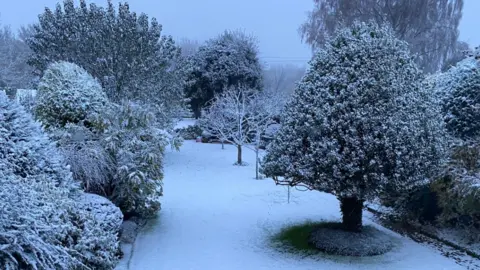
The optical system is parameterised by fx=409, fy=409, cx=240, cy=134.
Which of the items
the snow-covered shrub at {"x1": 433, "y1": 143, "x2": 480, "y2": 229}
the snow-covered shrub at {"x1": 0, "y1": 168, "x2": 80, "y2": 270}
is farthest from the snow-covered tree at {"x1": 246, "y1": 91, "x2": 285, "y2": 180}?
the snow-covered shrub at {"x1": 0, "y1": 168, "x2": 80, "y2": 270}

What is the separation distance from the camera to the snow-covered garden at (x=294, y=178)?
402 centimetres

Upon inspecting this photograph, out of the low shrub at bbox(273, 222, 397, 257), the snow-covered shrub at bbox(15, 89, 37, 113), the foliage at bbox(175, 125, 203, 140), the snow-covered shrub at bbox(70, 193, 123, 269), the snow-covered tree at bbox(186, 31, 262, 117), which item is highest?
the snow-covered tree at bbox(186, 31, 262, 117)

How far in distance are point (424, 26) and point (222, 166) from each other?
13231 mm

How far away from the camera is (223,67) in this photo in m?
22.0

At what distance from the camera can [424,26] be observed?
20297mm

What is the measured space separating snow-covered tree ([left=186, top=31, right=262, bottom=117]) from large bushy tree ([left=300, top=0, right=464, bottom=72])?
3.70 meters

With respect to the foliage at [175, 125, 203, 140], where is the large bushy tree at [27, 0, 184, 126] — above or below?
above

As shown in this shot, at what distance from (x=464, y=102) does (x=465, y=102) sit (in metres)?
0.02

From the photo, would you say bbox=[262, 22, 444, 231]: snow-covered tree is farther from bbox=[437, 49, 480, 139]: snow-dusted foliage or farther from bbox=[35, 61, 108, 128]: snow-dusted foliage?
bbox=[35, 61, 108, 128]: snow-dusted foliage

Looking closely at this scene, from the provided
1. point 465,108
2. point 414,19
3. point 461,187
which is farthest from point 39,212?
point 414,19

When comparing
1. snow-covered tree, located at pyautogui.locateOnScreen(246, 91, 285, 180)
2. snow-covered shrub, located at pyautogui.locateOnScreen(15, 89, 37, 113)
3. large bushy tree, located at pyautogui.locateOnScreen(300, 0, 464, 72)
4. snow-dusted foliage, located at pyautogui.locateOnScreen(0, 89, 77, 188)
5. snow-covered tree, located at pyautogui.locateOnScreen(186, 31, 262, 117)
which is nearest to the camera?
snow-dusted foliage, located at pyautogui.locateOnScreen(0, 89, 77, 188)

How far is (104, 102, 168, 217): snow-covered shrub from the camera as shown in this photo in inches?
278

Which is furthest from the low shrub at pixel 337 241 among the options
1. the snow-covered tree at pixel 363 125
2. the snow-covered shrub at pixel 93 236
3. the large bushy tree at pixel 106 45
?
the large bushy tree at pixel 106 45

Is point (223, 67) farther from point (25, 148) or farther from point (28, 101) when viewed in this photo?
point (25, 148)
